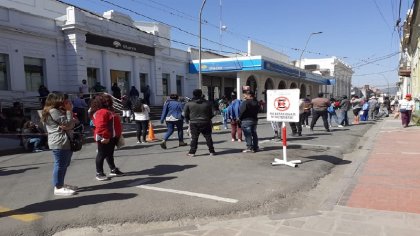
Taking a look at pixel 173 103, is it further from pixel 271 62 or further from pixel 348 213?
pixel 271 62

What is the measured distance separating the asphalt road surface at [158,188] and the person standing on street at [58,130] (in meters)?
0.42

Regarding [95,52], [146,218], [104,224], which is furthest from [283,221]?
[95,52]

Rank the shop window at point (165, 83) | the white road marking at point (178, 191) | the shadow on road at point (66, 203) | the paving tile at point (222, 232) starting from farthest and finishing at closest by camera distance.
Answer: the shop window at point (165, 83), the white road marking at point (178, 191), the shadow on road at point (66, 203), the paving tile at point (222, 232)

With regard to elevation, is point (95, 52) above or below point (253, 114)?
above

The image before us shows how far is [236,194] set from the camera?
5598mm

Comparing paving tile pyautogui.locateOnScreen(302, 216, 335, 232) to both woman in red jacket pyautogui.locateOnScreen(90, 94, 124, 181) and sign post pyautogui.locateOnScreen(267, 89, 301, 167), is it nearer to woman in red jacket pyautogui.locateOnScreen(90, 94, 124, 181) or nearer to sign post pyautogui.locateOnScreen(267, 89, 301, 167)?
sign post pyautogui.locateOnScreen(267, 89, 301, 167)

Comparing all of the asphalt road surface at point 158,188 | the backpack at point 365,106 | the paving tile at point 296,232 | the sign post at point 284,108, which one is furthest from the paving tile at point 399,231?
the backpack at point 365,106

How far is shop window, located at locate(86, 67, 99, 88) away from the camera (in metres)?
23.5

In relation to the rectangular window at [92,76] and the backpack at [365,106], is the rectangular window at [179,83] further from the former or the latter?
the backpack at [365,106]

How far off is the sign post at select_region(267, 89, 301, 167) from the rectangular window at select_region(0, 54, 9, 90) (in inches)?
623

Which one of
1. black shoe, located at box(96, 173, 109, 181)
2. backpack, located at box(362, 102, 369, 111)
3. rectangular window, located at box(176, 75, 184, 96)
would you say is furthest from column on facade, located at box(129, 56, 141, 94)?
black shoe, located at box(96, 173, 109, 181)

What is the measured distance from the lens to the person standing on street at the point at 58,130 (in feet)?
18.2

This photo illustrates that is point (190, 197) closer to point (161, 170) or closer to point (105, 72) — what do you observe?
point (161, 170)

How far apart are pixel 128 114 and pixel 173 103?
9.09 meters
